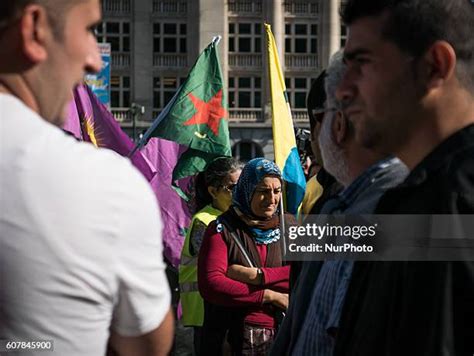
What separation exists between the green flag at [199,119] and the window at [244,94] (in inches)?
1216

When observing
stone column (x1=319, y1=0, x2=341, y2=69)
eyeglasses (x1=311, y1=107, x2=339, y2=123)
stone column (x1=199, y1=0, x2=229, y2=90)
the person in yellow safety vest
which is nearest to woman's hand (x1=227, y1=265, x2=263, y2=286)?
the person in yellow safety vest

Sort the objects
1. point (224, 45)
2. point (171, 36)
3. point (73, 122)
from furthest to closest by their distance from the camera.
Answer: point (171, 36), point (224, 45), point (73, 122)

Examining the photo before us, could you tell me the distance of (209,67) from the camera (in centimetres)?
753

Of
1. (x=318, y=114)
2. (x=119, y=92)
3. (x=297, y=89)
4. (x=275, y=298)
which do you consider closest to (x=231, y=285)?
(x=275, y=298)

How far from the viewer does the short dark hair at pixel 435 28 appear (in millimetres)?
1870

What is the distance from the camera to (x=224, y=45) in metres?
38.1

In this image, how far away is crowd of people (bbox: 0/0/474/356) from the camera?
1.33m

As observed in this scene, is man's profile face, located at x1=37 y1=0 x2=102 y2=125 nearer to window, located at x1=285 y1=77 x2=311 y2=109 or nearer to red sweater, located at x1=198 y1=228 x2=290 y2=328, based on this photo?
red sweater, located at x1=198 y1=228 x2=290 y2=328

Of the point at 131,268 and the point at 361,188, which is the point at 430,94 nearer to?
the point at 361,188

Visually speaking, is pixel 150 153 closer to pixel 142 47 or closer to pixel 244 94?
pixel 244 94

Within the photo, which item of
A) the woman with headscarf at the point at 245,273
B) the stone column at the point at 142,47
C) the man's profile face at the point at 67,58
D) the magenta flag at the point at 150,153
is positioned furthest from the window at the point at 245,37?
the man's profile face at the point at 67,58

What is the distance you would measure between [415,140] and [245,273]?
7.98 ft

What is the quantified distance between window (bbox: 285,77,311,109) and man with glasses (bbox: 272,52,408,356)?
119 feet

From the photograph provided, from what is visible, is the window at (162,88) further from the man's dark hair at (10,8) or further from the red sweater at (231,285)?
the man's dark hair at (10,8)
